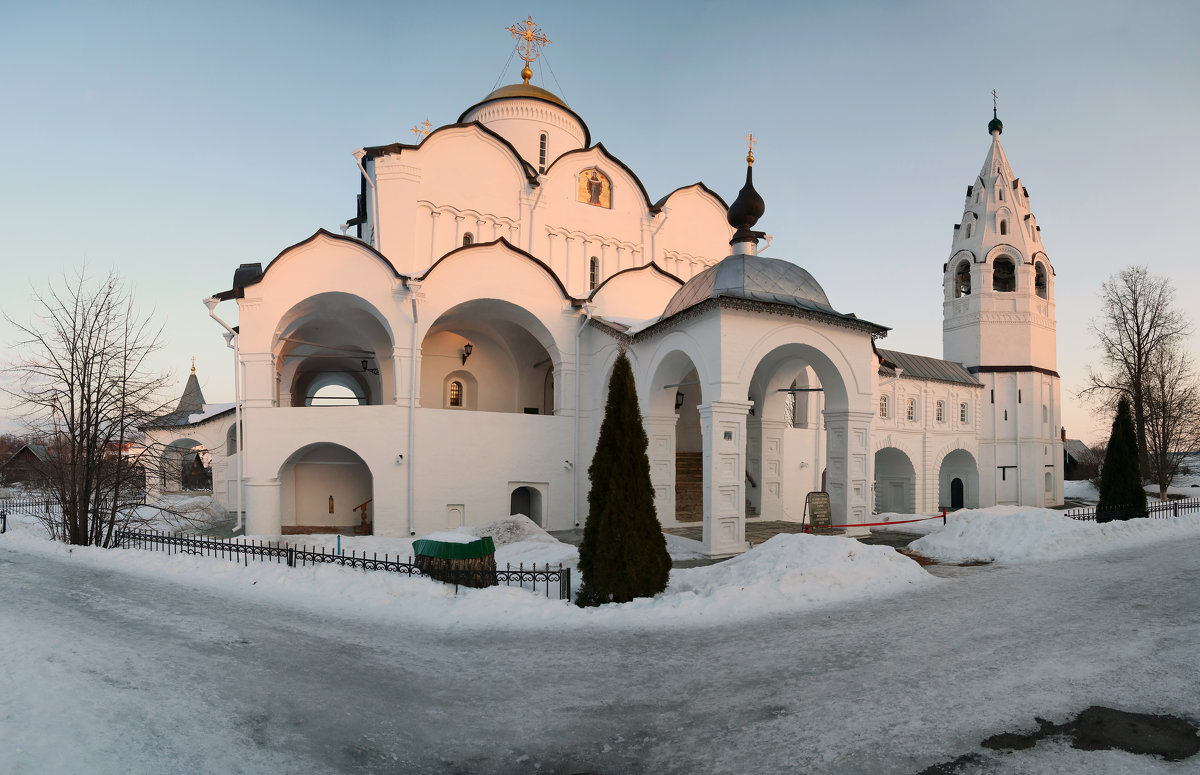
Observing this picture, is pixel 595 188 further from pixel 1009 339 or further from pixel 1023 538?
pixel 1009 339

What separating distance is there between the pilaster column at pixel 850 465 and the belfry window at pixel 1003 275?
19856 mm

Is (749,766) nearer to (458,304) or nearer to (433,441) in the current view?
(433,441)

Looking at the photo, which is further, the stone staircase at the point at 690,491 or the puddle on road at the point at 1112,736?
the stone staircase at the point at 690,491

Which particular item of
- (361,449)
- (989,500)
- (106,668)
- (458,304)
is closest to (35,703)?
(106,668)

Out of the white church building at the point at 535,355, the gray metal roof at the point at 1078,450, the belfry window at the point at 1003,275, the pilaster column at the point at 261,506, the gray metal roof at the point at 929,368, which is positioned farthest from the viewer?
the gray metal roof at the point at 1078,450

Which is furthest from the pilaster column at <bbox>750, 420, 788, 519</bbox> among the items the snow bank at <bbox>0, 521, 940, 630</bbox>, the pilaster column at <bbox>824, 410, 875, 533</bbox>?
the snow bank at <bbox>0, 521, 940, 630</bbox>

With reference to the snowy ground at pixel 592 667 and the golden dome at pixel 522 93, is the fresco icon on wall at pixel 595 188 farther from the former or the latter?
the snowy ground at pixel 592 667

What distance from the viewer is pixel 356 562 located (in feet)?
33.9

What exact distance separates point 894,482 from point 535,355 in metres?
15.7

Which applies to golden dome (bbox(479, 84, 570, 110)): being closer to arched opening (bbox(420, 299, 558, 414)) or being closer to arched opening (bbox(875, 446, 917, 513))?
arched opening (bbox(420, 299, 558, 414))

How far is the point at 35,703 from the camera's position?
13.5 ft

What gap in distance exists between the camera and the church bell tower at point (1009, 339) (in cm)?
2783

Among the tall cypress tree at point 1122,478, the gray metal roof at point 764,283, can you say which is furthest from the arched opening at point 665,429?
the tall cypress tree at point 1122,478

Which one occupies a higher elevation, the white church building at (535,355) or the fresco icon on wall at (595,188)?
the fresco icon on wall at (595,188)
